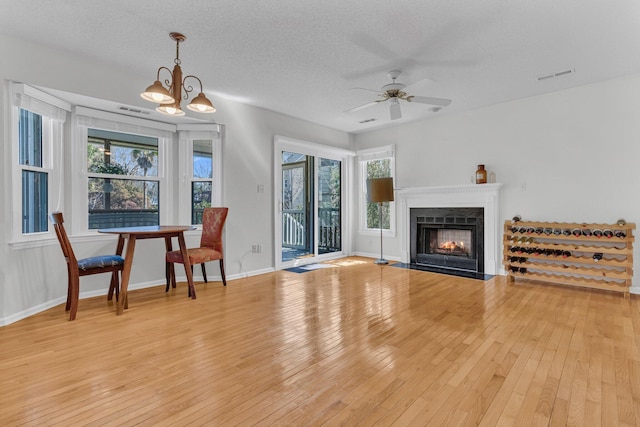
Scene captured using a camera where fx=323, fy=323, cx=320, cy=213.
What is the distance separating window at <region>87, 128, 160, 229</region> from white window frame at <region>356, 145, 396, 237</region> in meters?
3.72

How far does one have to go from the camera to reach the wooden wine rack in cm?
358

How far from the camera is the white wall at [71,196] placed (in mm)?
2912

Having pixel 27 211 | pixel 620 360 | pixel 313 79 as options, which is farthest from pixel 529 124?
pixel 27 211

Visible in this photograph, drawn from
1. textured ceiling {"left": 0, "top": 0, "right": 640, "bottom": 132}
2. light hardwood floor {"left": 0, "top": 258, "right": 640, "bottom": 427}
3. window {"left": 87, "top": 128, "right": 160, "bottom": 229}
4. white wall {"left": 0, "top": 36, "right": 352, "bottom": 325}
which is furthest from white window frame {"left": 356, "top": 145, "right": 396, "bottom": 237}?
window {"left": 87, "top": 128, "right": 160, "bottom": 229}

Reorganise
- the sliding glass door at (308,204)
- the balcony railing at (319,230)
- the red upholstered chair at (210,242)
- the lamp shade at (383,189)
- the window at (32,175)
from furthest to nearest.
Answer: the balcony railing at (319,230)
the lamp shade at (383,189)
the sliding glass door at (308,204)
the red upholstered chair at (210,242)
the window at (32,175)

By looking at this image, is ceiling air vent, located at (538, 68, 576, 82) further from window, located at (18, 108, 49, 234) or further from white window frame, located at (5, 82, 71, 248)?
window, located at (18, 108, 49, 234)

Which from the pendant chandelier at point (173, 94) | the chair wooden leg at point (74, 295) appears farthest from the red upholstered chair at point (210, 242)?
the pendant chandelier at point (173, 94)

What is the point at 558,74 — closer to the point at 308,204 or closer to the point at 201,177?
the point at 308,204

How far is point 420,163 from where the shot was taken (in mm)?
5633

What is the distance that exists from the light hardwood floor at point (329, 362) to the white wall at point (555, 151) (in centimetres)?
122

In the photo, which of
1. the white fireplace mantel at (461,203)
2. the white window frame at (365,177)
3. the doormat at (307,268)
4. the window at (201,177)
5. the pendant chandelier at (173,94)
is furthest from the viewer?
the white window frame at (365,177)

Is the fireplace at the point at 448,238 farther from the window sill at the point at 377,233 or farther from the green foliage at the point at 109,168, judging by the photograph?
the green foliage at the point at 109,168

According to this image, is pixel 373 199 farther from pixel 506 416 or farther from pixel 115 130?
pixel 506 416

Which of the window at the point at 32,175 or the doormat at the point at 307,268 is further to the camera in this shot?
the doormat at the point at 307,268
